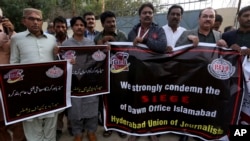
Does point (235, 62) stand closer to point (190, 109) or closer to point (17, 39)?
point (190, 109)

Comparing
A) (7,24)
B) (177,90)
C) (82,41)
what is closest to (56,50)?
(82,41)

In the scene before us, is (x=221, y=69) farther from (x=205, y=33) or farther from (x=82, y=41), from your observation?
(x=82, y=41)

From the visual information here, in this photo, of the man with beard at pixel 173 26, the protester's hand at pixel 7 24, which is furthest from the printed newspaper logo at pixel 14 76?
the man with beard at pixel 173 26

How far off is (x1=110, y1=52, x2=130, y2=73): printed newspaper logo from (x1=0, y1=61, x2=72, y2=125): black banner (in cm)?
65

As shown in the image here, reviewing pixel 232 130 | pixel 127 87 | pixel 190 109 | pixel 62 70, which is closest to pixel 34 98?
pixel 62 70

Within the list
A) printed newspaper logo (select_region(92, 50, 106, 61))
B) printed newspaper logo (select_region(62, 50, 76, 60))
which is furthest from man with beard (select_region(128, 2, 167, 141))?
printed newspaper logo (select_region(62, 50, 76, 60))

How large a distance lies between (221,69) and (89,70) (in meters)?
1.87

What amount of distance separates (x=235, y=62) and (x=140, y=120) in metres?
1.57

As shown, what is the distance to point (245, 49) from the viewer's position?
10.4ft

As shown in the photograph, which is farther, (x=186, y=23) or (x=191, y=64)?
(x=186, y=23)

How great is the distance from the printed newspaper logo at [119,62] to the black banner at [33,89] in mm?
648

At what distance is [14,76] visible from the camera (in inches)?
113

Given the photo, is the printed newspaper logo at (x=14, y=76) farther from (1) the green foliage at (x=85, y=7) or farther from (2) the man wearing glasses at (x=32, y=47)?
(1) the green foliage at (x=85, y=7)

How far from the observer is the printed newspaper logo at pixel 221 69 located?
3.25 metres
